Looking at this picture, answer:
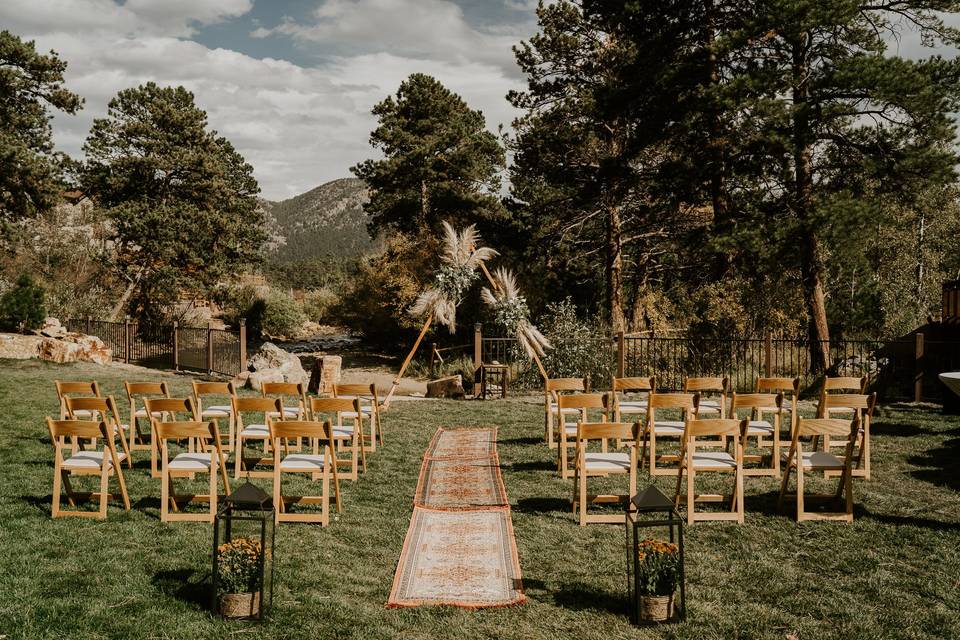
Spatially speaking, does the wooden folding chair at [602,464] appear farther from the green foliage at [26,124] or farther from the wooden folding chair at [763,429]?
the green foliage at [26,124]

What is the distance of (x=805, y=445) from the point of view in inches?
444

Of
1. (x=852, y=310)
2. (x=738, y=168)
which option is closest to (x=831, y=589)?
(x=738, y=168)

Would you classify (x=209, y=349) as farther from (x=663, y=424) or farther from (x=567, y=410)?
(x=663, y=424)

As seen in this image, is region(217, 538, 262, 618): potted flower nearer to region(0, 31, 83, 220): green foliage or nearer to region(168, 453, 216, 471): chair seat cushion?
region(168, 453, 216, 471): chair seat cushion

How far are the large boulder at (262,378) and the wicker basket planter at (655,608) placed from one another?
13513 mm

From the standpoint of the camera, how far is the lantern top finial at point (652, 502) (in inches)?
198

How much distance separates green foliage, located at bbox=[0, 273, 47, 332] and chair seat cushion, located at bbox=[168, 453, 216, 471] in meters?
17.5

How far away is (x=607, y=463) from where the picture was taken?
25.4 feet

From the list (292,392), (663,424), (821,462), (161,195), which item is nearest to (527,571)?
(821,462)

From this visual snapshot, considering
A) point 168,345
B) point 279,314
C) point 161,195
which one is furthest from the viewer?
point 279,314

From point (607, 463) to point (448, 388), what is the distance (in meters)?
10.4

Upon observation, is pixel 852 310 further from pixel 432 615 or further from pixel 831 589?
pixel 432 615

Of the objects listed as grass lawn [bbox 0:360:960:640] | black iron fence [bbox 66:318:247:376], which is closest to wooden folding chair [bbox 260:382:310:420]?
grass lawn [bbox 0:360:960:640]

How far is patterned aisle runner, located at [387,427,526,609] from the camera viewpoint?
5711 millimetres
